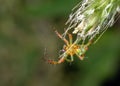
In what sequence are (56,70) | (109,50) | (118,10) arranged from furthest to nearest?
(56,70) → (109,50) → (118,10)

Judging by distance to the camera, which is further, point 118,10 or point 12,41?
point 12,41

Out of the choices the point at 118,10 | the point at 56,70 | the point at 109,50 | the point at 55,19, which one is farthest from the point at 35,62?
the point at 118,10

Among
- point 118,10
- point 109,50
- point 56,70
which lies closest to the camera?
point 118,10

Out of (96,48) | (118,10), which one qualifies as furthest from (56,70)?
(118,10)

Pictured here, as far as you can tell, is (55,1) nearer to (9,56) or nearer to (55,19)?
(55,19)

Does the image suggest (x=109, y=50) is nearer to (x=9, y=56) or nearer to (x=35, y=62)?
(x=35, y=62)

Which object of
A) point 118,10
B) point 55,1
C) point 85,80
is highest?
point 55,1

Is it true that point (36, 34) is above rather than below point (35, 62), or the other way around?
above
